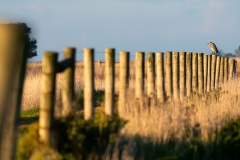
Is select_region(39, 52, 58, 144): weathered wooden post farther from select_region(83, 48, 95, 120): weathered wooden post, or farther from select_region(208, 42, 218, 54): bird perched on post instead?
select_region(208, 42, 218, 54): bird perched on post

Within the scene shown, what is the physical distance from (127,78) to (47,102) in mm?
3962

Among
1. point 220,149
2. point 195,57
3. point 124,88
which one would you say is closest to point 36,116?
point 195,57

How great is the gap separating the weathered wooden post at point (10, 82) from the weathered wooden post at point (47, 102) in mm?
551

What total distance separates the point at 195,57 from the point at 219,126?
9.17 metres

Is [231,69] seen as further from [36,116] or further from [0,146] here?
[0,146]

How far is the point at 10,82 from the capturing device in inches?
363

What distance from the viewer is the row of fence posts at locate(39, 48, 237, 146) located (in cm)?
992

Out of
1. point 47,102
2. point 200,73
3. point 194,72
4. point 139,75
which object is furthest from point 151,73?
point 200,73

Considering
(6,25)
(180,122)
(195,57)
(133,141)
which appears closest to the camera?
(6,25)

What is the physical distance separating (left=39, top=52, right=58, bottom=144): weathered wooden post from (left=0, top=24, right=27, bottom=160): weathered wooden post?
1.81ft

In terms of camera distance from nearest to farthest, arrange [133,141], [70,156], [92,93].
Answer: [70,156] < [133,141] < [92,93]

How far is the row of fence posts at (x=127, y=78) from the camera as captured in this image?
9.92 metres

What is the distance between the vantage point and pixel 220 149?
12344 mm

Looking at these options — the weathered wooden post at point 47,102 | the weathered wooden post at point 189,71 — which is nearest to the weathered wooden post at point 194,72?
the weathered wooden post at point 189,71
